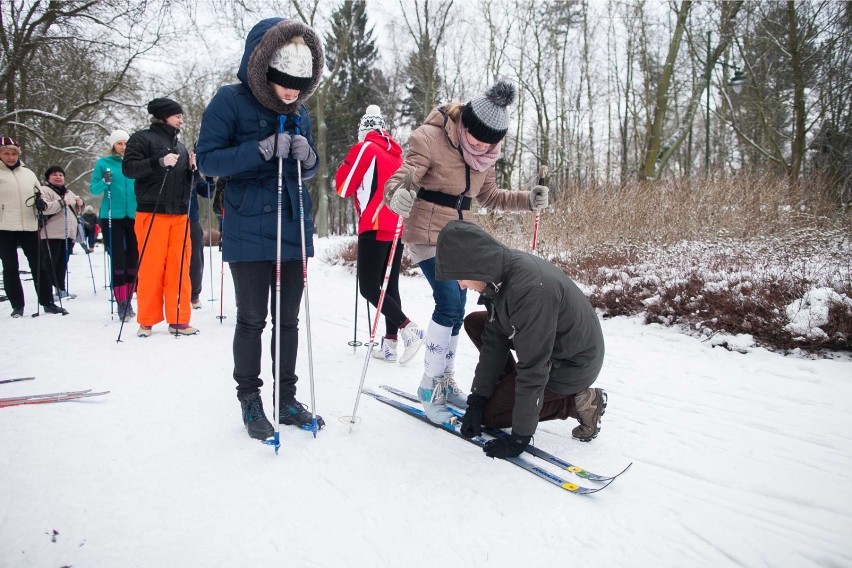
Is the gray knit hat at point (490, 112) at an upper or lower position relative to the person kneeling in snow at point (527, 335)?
upper

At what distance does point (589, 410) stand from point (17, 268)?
6692 millimetres

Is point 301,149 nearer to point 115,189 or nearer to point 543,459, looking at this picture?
point 543,459

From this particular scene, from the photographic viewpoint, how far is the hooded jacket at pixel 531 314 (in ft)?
8.12

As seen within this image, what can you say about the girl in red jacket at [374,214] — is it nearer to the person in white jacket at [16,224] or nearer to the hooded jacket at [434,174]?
the hooded jacket at [434,174]

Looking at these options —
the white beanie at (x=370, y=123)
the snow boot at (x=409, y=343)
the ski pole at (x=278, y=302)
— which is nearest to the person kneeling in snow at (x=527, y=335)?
the ski pole at (x=278, y=302)

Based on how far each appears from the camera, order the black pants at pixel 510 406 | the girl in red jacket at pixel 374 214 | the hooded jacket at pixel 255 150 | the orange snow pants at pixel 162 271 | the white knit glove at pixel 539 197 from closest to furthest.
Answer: the hooded jacket at pixel 255 150 → the black pants at pixel 510 406 → the white knit glove at pixel 539 197 → the girl in red jacket at pixel 374 214 → the orange snow pants at pixel 162 271

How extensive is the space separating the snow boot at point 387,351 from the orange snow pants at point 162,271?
217 centimetres

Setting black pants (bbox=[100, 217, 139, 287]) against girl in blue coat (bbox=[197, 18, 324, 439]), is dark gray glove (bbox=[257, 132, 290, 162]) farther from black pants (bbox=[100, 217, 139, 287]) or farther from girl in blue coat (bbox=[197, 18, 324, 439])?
black pants (bbox=[100, 217, 139, 287])

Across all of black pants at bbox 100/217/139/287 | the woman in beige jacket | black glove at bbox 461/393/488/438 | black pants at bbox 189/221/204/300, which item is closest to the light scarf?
the woman in beige jacket

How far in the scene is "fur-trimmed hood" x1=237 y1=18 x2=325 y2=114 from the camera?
8.32ft

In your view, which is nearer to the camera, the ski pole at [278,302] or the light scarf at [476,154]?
the ski pole at [278,302]

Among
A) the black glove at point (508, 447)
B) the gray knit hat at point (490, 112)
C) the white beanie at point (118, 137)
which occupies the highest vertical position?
the white beanie at point (118, 137)

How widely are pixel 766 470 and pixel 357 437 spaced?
7.16 feet

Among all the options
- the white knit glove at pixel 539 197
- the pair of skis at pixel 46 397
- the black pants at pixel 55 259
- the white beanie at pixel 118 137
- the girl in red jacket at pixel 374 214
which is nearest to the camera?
the pair of skis at pixel 46 397
